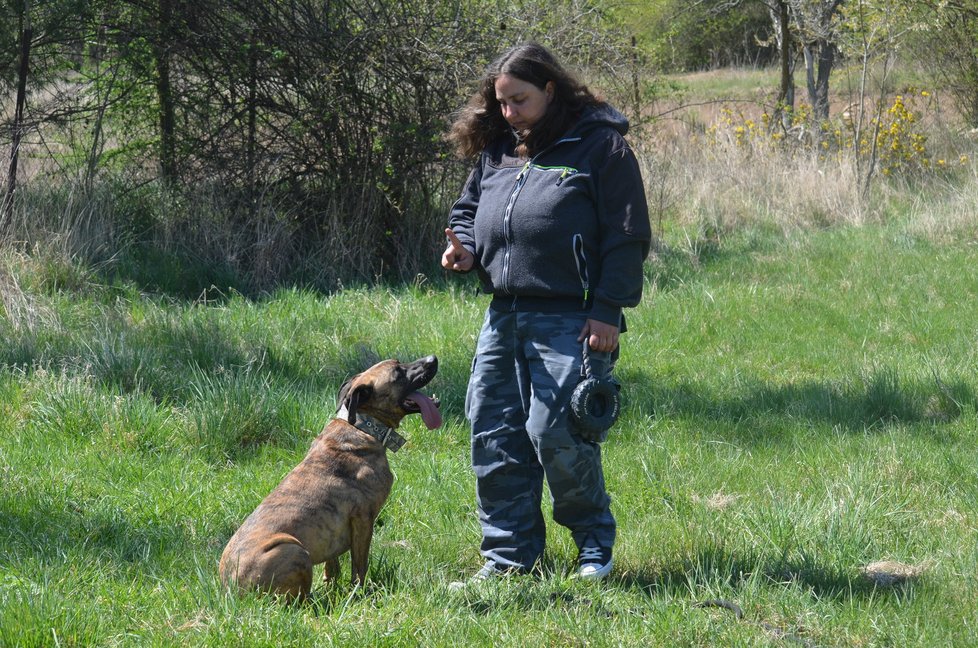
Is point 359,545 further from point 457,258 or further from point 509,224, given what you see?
point 509,224

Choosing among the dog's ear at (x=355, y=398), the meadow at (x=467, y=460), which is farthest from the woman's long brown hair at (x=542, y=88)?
the meadow at (x=467, y=460)

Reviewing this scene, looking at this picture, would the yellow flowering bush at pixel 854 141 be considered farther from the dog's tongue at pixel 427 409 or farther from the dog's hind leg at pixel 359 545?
the dog's hind leg at pixel 359 545

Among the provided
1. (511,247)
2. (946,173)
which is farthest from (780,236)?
(511,247)

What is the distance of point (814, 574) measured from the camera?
4055 millimetres

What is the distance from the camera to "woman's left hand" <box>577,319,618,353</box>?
389 cm

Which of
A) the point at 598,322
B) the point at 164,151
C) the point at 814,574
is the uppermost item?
the point at 164,151

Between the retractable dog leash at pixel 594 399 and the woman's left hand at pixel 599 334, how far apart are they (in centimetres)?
3

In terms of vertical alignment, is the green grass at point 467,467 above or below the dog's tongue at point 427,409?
below

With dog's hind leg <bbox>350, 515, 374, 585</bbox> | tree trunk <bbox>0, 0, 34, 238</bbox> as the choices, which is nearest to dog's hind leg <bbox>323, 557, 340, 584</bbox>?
dog's hind leg <bbox>350, 515, 374, 585</bbox>

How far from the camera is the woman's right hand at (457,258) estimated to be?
422 cm

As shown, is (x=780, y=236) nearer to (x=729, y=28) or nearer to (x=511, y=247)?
(x=511, y=247)

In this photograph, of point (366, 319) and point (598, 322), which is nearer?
point (598, 322)

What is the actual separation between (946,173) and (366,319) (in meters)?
9.99

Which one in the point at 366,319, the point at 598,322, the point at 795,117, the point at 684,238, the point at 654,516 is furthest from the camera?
the point at 795,117
